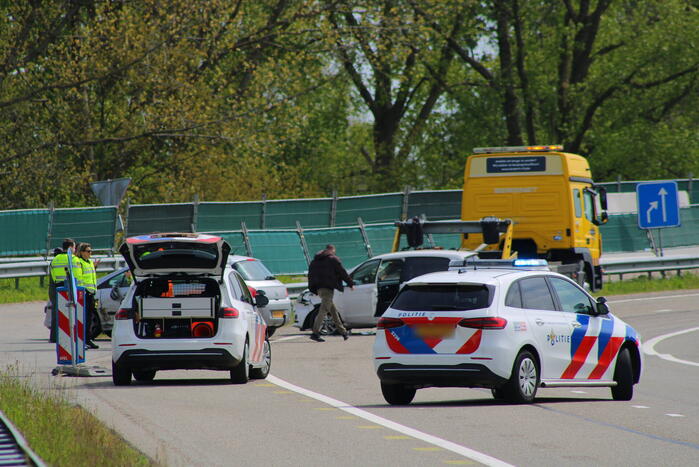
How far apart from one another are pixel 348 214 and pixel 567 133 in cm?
1721

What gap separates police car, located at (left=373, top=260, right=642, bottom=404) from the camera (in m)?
12.6

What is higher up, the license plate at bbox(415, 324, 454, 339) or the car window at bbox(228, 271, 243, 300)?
the car window at bbox(228, 271, 243, 300)

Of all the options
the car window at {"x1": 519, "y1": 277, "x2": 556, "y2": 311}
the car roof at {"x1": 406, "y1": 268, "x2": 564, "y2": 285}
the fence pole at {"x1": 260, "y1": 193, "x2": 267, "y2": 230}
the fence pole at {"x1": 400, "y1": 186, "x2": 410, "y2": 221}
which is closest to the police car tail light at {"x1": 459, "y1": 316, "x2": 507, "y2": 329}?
the car roof at {"x1": 406, "y1": 268, "x2": 564, "y2": 285}

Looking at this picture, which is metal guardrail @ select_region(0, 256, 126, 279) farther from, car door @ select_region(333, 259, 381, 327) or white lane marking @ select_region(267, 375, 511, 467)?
white lane marking @ select_region(267, 375, 511, 467)

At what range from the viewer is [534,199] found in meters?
26.9

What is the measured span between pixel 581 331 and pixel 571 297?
0.41m

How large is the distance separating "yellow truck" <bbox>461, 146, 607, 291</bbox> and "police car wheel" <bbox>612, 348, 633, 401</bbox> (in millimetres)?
12656

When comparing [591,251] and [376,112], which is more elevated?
[376,112]

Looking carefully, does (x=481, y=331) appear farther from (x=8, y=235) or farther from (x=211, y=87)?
(x=211, y=87)

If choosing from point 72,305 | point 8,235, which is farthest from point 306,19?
point 72,305

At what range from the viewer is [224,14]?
3712 cm

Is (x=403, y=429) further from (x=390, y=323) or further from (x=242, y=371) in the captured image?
(x=242, y=371)

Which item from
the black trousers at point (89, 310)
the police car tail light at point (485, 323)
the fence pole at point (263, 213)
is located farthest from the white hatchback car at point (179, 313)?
the fence pole at point (263, 213)

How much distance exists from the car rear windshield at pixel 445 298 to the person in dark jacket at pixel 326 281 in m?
8.98
